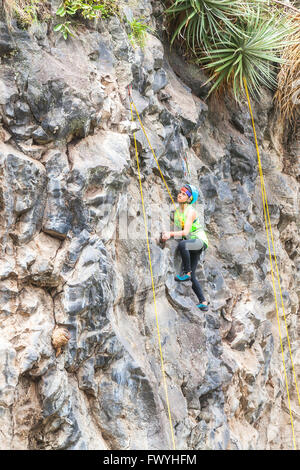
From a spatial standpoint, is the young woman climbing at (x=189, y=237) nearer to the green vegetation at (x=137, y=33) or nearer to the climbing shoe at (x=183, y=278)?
the climbing shoe at (x=183, y=278)

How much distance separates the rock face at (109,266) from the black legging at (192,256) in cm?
13

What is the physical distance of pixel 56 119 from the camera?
4.98 meters

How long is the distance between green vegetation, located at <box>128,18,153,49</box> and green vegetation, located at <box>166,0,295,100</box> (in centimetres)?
82

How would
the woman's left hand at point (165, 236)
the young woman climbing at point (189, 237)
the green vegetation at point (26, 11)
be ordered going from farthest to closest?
the young woman climbing at point (189, 237), the woman's left hand at point (165, 236), the green vegetation at point (26, 11)

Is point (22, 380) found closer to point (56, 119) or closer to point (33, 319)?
point (33, 319)

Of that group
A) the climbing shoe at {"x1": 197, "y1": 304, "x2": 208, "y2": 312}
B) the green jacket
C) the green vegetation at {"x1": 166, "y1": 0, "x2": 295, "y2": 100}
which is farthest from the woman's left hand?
the green vegetation at {"x1": 166, "y1": 0, "x2": 295, "y2": 100}

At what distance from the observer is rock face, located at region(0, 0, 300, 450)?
450 centimetres

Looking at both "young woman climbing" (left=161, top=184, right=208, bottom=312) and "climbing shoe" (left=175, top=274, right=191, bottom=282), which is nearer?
"young woman climbing" (left=161, top=184, right=208, bottom=312)

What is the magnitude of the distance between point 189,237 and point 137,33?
103 inches

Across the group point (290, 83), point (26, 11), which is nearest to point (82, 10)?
point (26, 11)

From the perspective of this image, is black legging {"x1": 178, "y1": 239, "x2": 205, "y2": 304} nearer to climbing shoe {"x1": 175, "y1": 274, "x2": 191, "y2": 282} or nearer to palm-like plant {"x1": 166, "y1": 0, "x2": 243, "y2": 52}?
climbing shoe {"x1": 175, "y1": 274, "x2": 191, "y2": 282}

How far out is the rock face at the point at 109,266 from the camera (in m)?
4.50

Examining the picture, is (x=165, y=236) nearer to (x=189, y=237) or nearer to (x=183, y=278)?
(x=189, y=237)

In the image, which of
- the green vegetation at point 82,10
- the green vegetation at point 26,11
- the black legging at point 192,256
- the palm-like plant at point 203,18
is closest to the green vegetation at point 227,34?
the palm-like plant at point 203,18
